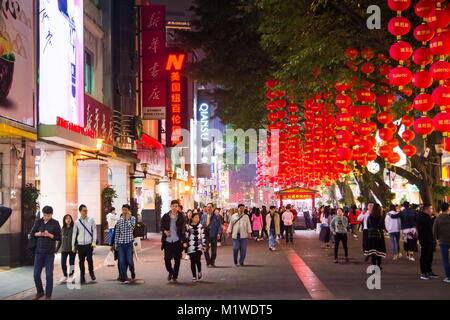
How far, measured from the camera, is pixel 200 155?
7150 cm

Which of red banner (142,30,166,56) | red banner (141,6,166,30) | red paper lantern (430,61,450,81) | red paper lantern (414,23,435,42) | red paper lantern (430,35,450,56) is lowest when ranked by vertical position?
red paper lantern (430,61,450,81)

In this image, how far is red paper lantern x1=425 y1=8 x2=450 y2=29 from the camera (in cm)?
1092

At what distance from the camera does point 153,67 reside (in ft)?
98.7

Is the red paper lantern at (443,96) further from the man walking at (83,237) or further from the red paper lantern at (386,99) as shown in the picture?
the man walking at (83,237)

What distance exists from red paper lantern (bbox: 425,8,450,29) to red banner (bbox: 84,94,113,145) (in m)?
14.1

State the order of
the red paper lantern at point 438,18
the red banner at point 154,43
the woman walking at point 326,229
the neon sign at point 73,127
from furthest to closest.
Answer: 1. the red banner at point 154,43
2. the woman walking at point 326,229
3. the neon sign at point 73,127
4. the red paper lantern at point 438,18

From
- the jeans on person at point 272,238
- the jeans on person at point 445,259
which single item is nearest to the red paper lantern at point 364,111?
the jeans on person at point 445,259

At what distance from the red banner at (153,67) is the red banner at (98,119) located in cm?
462

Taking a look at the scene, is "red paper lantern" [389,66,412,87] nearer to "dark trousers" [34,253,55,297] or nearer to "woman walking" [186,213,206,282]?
"woman walking" [186,213,206,282]

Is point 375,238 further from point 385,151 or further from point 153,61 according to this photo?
point 153,61

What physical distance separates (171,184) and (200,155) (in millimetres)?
25667

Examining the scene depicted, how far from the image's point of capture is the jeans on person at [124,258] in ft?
45.1

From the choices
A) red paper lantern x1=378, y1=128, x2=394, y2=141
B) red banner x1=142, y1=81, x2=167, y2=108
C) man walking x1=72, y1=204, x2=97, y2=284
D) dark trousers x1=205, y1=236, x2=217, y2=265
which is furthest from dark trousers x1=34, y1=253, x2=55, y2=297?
red banner x1=142, y1=81, x2=167, y2=108

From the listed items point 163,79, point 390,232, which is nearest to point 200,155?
point 163,79
